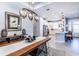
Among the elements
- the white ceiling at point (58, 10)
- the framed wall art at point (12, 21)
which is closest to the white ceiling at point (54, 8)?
the white ceiling at point (58, 10)

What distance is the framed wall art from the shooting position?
1965mm

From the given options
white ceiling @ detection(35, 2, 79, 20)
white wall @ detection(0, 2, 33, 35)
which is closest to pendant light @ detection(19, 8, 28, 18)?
white wall @ detection(0, 2, 33, 35)

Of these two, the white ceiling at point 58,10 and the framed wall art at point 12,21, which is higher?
the white ceiling at point 58,10

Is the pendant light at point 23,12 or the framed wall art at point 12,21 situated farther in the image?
the pendant light at point 23,12

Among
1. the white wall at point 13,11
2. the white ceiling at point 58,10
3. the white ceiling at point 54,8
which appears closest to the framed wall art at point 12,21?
the white wall at point 13,11

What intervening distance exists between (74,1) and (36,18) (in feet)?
3.42

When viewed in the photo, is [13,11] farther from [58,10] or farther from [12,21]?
[58,10]

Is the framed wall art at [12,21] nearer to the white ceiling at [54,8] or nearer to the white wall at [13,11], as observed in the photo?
the white wall at [13,11]

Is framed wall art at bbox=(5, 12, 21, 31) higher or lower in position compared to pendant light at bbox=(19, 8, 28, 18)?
lower

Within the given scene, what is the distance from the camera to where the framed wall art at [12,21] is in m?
1.97

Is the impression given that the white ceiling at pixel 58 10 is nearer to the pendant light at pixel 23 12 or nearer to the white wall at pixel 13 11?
the pendant light at pixel 23 12

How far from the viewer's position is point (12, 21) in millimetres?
2104

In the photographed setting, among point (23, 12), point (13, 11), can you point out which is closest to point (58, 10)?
point (23, 12)

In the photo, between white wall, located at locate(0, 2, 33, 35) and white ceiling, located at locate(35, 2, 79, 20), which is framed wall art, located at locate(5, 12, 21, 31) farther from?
white ceiling, located at locate(35, 2, 79, 20)
